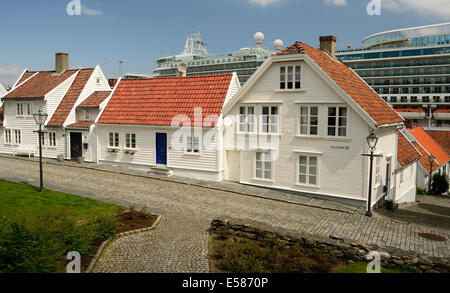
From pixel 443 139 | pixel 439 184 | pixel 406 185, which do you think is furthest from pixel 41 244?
pixel 443 139

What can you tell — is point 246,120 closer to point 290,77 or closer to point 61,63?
point 290,77

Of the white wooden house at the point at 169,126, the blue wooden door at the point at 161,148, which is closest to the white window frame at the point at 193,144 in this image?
the white wooden house at the point at 169,126

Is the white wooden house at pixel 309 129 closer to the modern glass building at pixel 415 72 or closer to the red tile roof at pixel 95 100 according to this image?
the red tile roof at pixel 95 100

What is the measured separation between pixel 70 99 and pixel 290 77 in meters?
19.1

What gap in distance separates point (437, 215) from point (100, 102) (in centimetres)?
2416

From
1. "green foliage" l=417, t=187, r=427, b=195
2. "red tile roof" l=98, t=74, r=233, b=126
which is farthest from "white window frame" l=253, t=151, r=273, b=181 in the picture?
"green foliage" l=417, t=187, r=427, b=195

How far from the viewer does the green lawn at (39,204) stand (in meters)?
14.6

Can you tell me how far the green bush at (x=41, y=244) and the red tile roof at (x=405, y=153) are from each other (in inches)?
795

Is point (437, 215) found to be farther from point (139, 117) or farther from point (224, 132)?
point (139, 117)

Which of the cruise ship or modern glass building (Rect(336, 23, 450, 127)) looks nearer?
modern glass building (Rect(336, 23, 450, 127))

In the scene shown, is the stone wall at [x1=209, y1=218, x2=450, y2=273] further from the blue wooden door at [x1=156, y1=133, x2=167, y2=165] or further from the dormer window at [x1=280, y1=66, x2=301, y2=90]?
the blue wooden door at [x1=156, y1=133, x2=167, y2=165]

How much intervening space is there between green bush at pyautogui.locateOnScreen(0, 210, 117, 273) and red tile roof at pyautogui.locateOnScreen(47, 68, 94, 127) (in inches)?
752

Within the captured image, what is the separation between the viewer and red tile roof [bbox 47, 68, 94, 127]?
28922mm
